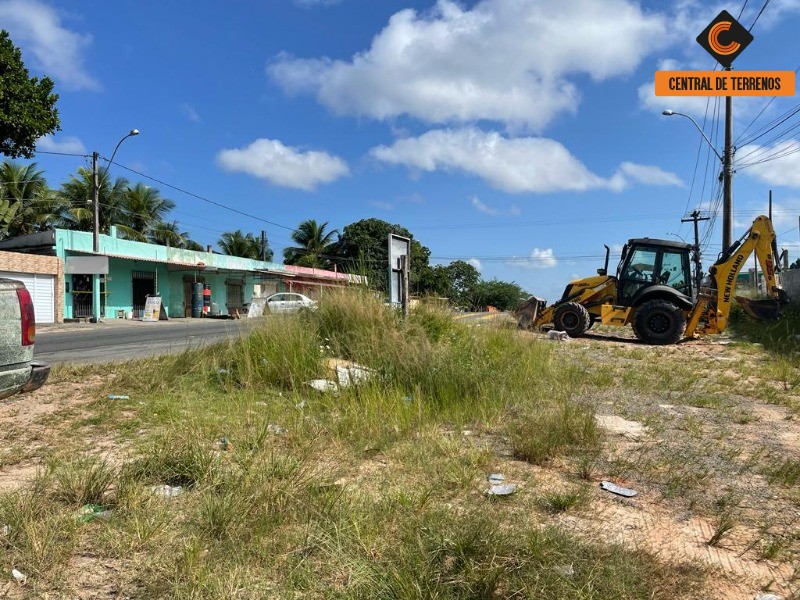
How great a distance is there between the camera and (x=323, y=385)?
612 cm

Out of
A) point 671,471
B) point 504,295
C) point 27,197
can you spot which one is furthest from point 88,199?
point 671,471

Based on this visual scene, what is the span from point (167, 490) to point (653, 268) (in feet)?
45.2

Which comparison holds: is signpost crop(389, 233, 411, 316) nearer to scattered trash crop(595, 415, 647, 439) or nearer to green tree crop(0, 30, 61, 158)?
scattered trash crop(595, 415, 647, 439)

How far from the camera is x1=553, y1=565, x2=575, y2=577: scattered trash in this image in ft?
7.39

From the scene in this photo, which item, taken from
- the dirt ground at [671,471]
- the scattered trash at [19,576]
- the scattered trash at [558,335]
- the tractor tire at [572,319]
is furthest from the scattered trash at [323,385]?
the tractor tire at [572,319]

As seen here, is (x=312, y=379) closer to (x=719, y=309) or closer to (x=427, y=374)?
(x=427, y=374)

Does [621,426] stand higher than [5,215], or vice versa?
[5,215]

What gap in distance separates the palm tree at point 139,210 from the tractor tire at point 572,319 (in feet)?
90.5

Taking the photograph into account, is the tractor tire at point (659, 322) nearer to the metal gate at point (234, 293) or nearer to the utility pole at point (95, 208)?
the utility pole at point (95, 208)

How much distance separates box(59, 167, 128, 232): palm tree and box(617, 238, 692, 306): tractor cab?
27815mm

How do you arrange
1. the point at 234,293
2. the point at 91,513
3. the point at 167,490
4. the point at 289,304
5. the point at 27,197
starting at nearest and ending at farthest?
the point at 91,513 < the point at 167,490 < the point at 289,304 < the point at 27,197 < the point at 234,293

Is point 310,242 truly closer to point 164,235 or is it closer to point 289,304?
point 164,235

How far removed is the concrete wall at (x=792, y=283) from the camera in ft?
64.7

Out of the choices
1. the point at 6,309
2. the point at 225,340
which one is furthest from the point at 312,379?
the point at 6,309
